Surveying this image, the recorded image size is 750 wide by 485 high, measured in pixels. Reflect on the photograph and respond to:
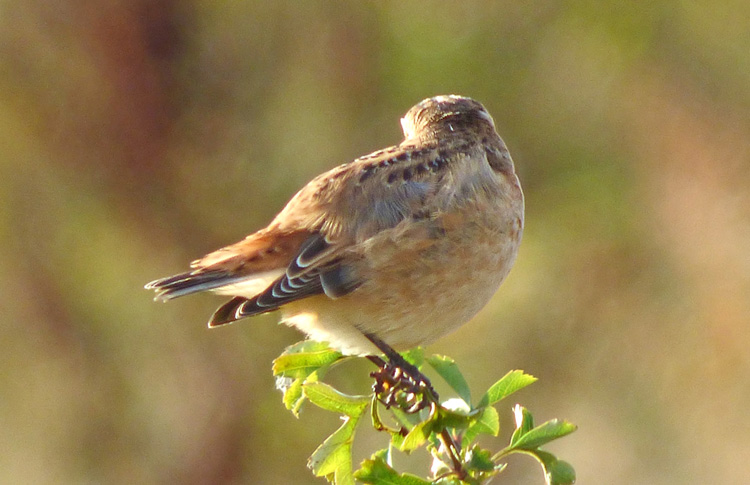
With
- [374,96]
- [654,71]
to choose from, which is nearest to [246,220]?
[374,96]

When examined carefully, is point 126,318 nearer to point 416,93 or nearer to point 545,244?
point 416,93

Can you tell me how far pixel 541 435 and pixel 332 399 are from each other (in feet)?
1.92

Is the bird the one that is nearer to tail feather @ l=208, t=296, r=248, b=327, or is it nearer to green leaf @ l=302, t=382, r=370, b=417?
tail feather @ l=208, t=296, r=248, b=327

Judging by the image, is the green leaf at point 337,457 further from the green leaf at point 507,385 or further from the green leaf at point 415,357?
the green leaf at point 415,357

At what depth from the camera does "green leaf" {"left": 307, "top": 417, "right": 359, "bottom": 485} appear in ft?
8.74

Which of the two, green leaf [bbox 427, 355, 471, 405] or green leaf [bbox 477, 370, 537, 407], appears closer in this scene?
green leaf [bbox 477, 370, 537, 407]

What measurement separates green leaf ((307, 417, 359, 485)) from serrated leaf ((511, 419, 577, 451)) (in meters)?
0.48

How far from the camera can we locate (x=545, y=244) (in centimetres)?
747

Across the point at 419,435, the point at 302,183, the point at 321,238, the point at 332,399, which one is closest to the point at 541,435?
the point at 419,435

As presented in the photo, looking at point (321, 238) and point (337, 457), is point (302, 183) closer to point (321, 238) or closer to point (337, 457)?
point (321, 238)

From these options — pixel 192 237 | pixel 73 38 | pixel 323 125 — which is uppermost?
pixel 73 38

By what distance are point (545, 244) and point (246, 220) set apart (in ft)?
7.77

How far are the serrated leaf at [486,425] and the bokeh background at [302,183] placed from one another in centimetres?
446

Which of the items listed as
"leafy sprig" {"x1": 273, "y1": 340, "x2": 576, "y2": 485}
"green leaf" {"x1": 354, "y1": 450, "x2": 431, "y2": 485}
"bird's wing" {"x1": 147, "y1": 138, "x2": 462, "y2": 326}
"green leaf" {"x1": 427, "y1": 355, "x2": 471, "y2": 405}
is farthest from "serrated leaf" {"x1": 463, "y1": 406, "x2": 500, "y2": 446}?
"bird's wing" {"x1": 147, "y1": 138, "x2": 462, "y2": 326}
